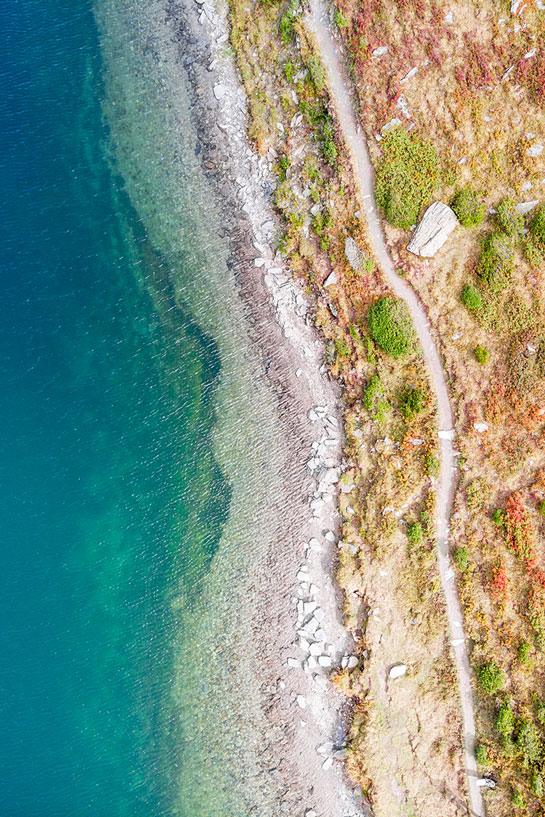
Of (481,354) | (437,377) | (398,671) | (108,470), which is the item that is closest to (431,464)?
(437,377)

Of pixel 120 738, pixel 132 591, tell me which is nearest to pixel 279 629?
pixel 132 591

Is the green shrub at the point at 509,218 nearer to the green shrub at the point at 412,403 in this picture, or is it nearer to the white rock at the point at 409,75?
the white rock at the point at 409,75

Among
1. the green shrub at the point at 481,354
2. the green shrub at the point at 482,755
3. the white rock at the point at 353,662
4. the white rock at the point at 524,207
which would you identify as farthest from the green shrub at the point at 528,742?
the white rock at the point at 524,207

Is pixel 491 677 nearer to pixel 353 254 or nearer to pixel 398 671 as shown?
pixel 398 671

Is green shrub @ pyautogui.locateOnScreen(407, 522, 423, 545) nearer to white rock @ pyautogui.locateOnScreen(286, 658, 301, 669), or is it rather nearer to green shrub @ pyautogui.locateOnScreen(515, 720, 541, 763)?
white rock @ pyautogui.locateOnScreen(286, 658, 301, 669)

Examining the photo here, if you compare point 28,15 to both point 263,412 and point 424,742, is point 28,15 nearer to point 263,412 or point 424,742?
point 263,412

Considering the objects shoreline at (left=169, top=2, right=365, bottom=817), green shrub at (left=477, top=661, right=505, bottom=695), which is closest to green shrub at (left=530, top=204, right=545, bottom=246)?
shoreline at (left=169, top=2, right=365, bottom=817)
